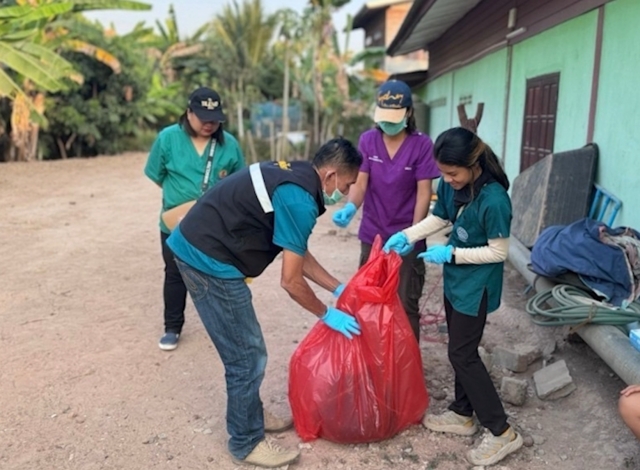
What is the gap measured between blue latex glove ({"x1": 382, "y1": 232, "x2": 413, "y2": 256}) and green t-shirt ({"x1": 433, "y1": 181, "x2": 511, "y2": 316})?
232 millimetres

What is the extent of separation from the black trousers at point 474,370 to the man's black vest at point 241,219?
33.8 inches

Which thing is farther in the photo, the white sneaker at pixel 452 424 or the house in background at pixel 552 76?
the house in background at pixel 552 76

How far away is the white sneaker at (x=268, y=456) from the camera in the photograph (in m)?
2.58

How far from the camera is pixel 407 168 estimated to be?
3094 millimetres

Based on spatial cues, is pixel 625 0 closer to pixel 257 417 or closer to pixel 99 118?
pixel 257 417

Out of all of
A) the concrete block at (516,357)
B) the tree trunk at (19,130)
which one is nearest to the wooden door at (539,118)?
the concrete block at (516,357)

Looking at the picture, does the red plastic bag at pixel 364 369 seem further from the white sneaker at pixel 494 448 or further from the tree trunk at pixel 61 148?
the tree trunk at pixel 61 148

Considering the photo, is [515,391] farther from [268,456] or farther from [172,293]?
[172,293]

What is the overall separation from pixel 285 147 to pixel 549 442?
1279cm

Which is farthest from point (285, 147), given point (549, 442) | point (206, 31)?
point (549, 442)

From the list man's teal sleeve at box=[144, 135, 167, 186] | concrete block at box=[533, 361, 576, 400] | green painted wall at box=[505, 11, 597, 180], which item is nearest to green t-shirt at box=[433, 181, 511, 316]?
concrete block at box=[533, 361, 576, 400]

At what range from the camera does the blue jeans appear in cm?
243

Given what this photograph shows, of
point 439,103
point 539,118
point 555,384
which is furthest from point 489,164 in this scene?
point 439,103

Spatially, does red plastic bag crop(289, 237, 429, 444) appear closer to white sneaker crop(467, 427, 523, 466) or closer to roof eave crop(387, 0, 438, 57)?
white sneaker crop(467, 427, 523, 466)
